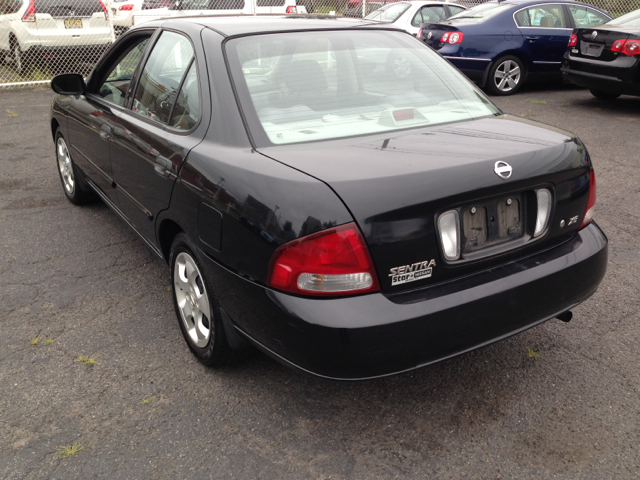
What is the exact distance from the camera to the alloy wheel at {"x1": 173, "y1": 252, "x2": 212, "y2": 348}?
2.82m

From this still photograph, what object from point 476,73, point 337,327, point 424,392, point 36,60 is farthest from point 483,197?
point 36,60

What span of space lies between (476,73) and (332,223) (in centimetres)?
865

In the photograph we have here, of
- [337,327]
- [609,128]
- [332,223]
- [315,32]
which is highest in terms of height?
[315,32]

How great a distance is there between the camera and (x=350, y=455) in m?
Answer: 2.37

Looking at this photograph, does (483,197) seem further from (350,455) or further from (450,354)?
(350,455)

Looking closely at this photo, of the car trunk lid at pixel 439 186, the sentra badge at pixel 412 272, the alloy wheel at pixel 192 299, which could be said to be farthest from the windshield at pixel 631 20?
the alloy wheel at pixel 192 299

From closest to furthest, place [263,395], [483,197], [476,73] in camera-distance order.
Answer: [483,197] → [263,395] → [476,73]

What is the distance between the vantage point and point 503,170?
2.27 meters

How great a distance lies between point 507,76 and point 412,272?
8.78 metres

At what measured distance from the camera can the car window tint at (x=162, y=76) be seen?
3.03m

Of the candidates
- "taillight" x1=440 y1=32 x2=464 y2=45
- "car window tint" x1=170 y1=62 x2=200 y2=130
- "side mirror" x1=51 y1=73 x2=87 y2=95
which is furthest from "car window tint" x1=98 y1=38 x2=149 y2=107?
"taillight" x1=440 y1=32 x2=464 y2=45

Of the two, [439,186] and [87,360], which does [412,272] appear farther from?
[87,360]

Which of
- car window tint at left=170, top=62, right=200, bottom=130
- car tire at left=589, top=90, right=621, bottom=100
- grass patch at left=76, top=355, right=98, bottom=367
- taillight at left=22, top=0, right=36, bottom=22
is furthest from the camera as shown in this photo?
taillight at left=22, top=0, right=36, bottom=22

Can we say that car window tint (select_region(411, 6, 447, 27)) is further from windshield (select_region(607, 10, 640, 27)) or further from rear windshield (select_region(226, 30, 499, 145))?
rear windshield (select_region(226, 30, 499, 145))
